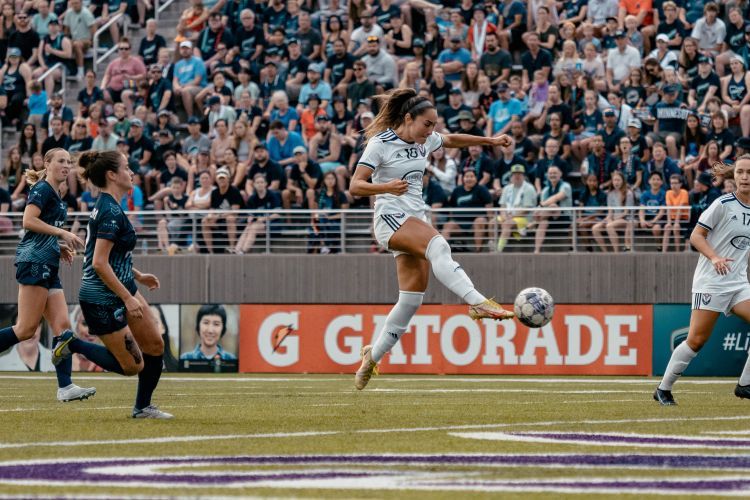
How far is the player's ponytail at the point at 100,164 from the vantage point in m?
10.2

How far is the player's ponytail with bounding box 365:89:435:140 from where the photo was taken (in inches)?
460

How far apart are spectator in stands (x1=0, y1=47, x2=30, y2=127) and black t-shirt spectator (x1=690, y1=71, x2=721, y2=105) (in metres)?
12.9

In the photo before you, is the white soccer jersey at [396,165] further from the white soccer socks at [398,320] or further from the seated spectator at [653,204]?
the seated spectator at [653,204]

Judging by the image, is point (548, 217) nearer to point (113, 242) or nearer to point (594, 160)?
point (594, 160)

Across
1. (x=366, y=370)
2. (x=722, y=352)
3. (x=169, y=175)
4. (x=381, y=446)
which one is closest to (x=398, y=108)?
(x=366, y=370)

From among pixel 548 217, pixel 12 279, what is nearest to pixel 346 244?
pixel 548 217

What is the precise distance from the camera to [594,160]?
21109 millimetres

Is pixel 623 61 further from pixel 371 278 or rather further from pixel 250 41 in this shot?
pixel 250 41

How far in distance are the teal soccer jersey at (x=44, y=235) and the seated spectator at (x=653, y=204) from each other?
10.5 meters

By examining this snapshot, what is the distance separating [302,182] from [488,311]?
12.1 m

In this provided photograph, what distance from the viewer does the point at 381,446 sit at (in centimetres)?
810

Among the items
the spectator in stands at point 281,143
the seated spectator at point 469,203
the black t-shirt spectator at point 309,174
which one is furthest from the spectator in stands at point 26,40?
the seated spectator at point 469,203

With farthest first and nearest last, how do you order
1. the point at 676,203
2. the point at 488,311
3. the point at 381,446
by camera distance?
the point at 676,203, the point at 488,311, the point at 381,446

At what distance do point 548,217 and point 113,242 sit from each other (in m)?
12.2
